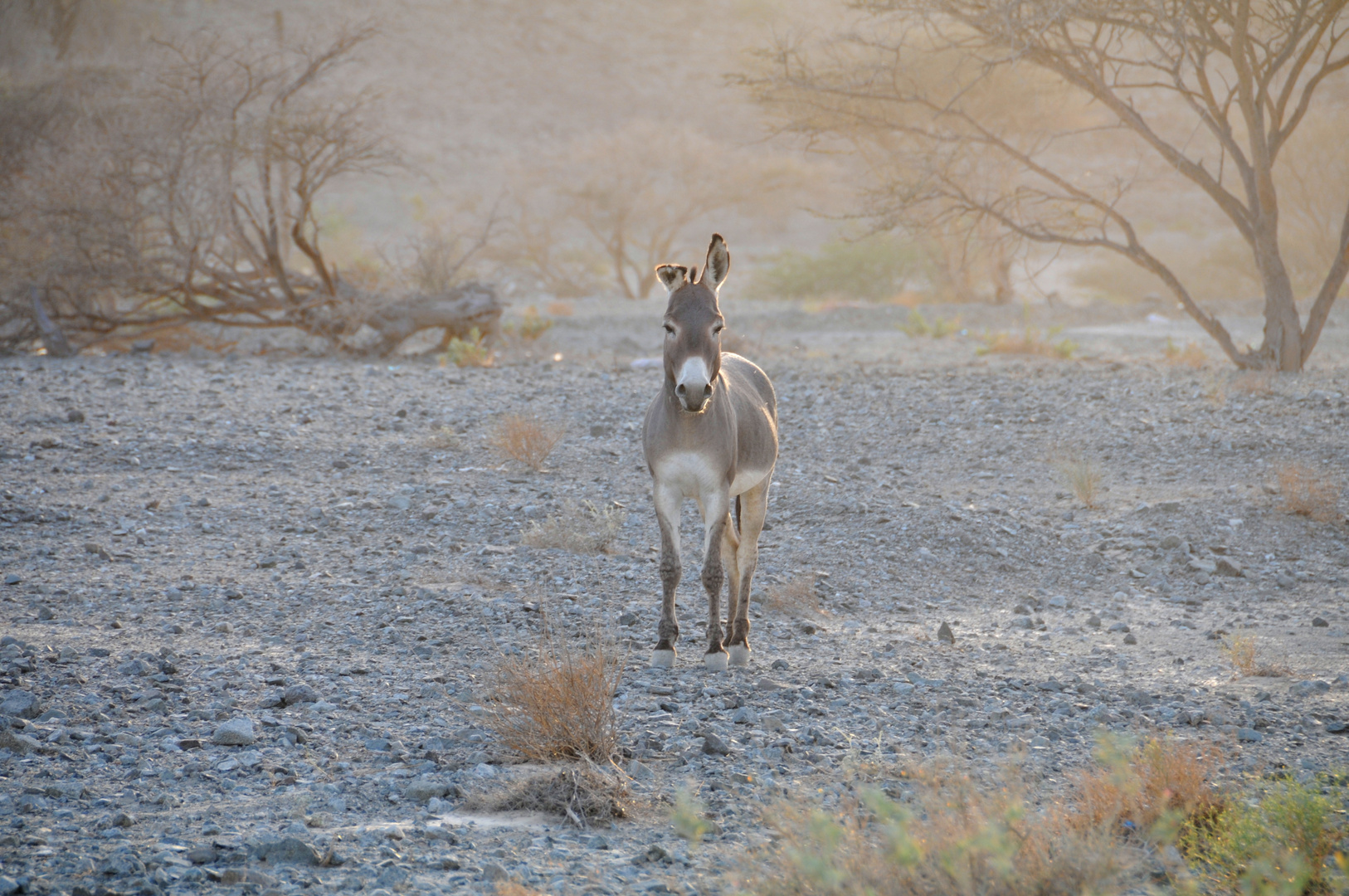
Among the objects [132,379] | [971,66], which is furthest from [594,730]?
[971,66]

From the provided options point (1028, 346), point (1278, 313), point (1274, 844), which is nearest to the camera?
point (1274, 844)

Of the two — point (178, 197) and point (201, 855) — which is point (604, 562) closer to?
point (201, 855)

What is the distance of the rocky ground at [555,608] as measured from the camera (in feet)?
12.1

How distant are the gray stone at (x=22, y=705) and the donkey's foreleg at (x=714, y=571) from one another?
3.18m

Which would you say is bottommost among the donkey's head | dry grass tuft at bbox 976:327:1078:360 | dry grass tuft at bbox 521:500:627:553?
dry grass tuft at bbox 521:500:627:553

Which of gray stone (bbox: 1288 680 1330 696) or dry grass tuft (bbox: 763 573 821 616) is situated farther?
dry grass tuft (bbox: 763 573 821 616)

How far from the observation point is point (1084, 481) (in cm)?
861

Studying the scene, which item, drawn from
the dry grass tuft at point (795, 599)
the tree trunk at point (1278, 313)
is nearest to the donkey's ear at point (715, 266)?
the dry grass tuft at point (795, 599)

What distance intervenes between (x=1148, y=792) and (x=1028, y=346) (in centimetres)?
1280

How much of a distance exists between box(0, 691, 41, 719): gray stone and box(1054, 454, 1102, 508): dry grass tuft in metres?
7.65

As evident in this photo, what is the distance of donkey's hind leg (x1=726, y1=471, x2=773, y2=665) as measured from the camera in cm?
554

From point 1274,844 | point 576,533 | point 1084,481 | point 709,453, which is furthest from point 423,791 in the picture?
point 1084,481

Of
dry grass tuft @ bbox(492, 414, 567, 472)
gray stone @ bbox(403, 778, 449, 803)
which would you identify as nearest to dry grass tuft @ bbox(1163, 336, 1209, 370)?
dry grass tuft @ bbox(492, 414, 567, 472)

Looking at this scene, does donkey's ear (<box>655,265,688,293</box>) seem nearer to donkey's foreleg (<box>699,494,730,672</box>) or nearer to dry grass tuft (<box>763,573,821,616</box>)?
donkey's foreleg (<box>699,494,730,672</box>)
